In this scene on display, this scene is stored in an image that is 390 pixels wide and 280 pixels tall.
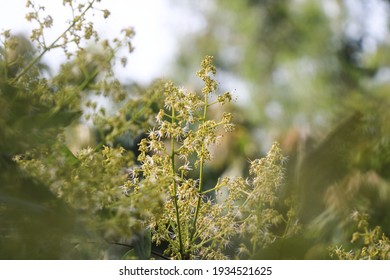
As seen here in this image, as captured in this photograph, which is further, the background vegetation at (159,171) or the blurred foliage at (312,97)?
the blurred foliage at (312,97)

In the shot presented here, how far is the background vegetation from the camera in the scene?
0.51 meters

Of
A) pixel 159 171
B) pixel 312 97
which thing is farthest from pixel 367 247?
pixel 312 97

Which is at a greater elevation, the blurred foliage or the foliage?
the blurred foliage

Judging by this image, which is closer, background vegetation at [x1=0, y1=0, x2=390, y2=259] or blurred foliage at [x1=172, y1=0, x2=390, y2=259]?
background vegetation at [x1=0, y1=0, x2=390, y2=259]

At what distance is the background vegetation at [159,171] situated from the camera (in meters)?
0.51

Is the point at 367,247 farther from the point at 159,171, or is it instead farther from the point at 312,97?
the point at 312,97

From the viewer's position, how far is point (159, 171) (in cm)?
58

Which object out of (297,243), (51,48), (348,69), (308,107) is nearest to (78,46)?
(51,48)

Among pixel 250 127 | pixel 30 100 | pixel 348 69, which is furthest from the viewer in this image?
pixel 348 69

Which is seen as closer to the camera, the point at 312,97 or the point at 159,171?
the point at 159,171

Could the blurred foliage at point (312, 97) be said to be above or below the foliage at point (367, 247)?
above

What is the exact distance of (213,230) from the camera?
0.60m
